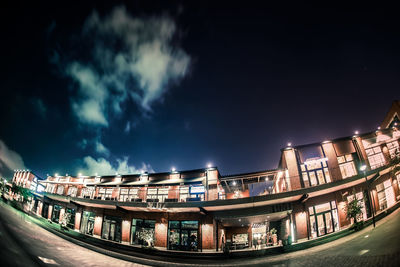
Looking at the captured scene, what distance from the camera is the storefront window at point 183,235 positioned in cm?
1420

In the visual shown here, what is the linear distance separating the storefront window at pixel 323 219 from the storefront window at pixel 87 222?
80.6ft

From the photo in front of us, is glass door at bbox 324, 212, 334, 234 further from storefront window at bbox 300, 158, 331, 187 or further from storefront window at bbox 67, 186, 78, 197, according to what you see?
storefront window at bbox 67, 186, 78, 197

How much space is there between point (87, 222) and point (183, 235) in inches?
569

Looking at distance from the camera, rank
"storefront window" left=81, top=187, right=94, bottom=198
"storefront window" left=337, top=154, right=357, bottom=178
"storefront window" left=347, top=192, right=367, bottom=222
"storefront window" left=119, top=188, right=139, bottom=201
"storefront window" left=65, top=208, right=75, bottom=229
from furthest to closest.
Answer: "storefront window" left=81, top=187, right=94, bottom=198, "storefront window" left=65, top=208, right=75, bottom=229, "storefront window" left=119, top=188, right=139, bottom=201, "storefront window" left=337, top=154, right=357, bottom=178, "storefront window" left=347, top=192, right=367, bottom=222

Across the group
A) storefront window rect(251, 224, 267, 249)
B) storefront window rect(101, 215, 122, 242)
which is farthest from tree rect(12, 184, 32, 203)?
storefront window rect(251, 224, 267, 249)

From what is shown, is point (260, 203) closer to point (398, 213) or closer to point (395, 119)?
point (398, 213)

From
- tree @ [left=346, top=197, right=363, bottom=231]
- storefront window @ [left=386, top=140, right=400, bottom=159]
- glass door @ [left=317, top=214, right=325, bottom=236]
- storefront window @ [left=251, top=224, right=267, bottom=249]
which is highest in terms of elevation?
storefront window @ [left=386, top=140, right=400, bottom=159]

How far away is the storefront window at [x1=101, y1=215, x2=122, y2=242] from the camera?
1716 cm

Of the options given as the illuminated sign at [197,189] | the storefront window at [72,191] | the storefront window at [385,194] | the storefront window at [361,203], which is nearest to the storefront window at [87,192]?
the storefront window at [72,191]

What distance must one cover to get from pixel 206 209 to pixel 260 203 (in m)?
4.78

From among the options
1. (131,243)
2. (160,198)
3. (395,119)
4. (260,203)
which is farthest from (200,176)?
(395,119)

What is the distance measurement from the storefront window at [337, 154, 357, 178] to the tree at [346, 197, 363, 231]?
333 centimetres

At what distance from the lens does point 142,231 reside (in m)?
15.8

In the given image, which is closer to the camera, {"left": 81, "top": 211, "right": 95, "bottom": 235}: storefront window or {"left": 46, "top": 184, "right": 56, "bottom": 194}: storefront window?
{"left": 81, "top": 211, "right": 95, "bottom": 235}: storefront window
